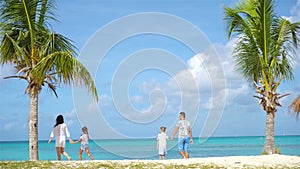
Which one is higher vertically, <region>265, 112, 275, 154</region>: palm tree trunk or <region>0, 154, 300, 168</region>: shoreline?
<region>265, 112, 275, 154</region>: palm tree trunk

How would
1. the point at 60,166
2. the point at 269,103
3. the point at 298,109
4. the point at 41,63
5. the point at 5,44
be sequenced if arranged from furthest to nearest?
1. the point at 298,109
2. the point at 269,103
3. the point at 5,44
4. the point at 41,63
5. the point at 60,166

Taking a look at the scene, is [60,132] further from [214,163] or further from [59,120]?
[214,163]

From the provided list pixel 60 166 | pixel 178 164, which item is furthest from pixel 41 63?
pixel 178 164

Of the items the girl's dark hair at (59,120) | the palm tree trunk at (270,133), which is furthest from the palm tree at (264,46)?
the girl's dark hair at (59,120)

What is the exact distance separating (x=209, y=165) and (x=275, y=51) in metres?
8.05

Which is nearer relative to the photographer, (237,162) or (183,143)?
(237,162)

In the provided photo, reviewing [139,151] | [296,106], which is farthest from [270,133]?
[139,151]

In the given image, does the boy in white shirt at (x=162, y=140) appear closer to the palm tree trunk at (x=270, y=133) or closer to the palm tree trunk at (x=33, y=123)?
the palm tree trunk at (x=33, y=123)

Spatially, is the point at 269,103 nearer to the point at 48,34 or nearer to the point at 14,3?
the point at 48,34

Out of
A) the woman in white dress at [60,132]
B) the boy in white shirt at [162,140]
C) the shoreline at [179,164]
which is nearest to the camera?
the shoreline at [179,164]

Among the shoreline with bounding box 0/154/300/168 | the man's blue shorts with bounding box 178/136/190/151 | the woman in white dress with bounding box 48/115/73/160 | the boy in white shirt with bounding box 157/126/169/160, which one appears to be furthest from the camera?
the boy in white shirt with bounding box 157/126/169/160

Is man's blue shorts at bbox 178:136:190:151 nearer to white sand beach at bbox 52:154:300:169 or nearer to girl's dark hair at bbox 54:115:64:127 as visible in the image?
white sand beach at bbox 52:154:300:169

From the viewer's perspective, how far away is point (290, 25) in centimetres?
2173

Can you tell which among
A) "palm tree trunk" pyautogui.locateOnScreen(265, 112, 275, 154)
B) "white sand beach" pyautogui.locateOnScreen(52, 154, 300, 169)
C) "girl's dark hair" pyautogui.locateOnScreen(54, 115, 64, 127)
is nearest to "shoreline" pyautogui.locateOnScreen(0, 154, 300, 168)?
"white sand beach" pyautogui.locateOnScreen(52, 154, 300, 169)
